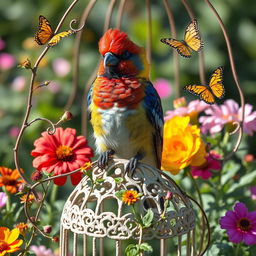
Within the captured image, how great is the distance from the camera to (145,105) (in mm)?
1666

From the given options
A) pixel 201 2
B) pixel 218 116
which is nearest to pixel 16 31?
pixel 201 2

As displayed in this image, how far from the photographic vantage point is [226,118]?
189 cm

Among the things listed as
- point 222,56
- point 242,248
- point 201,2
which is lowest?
point 242,248

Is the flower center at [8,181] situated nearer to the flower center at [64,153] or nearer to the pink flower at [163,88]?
the flower center at [64,153]

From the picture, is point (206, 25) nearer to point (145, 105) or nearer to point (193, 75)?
point (193, 75)

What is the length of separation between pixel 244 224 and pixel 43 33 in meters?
0.67

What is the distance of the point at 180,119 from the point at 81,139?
0.97ft

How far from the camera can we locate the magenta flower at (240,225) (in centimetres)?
157

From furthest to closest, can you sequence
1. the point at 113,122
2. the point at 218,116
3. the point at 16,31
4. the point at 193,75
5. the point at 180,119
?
1. the point at 16,31
2. the point at 193,75
3. the point at 218,116
4. the point at 180,119
5. the point at 113,122

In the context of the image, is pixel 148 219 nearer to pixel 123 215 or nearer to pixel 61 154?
pixel 123 215

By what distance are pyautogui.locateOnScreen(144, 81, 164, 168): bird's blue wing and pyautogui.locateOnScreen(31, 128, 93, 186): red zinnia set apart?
18 cm

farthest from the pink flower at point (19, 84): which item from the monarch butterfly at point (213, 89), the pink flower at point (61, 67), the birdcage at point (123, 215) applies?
the monarch butterfly at point (213, 89)

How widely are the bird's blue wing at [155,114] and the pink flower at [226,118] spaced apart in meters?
0.21

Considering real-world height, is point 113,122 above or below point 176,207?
above
